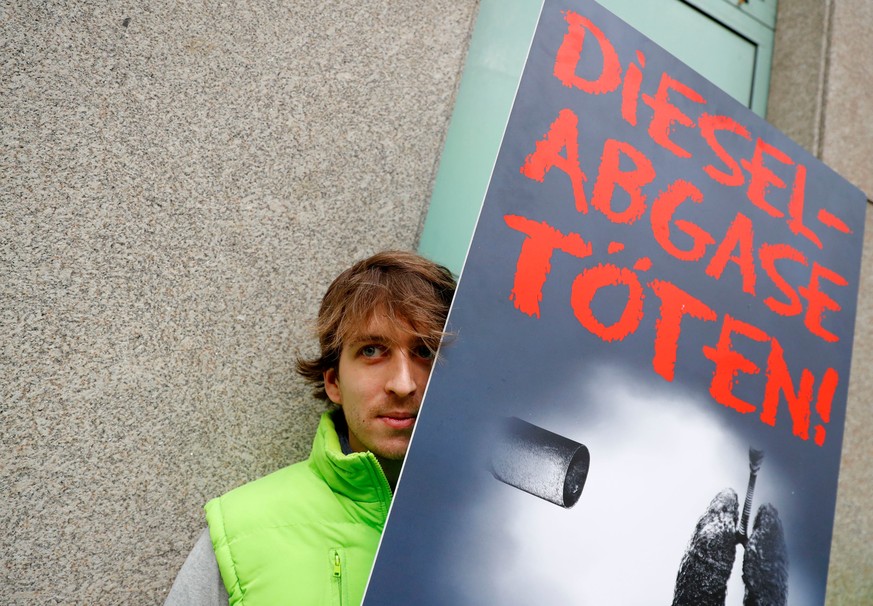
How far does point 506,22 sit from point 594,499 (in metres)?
1.89

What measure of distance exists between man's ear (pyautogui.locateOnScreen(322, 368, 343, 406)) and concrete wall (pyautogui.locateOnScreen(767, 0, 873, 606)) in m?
2.29

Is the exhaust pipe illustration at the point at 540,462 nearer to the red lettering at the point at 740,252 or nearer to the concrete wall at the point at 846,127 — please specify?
the red lettering at the point at 740,252

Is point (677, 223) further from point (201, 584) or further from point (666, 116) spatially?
point (201, 584)

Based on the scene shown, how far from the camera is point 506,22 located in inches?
103

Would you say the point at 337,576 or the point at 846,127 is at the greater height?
the point at 846,127

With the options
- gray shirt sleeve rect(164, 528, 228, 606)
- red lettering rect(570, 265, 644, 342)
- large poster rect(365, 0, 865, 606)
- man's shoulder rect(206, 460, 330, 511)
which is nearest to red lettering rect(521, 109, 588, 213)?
large poster rect(365, 0, 865, 606)

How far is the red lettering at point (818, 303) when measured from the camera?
1.90 m

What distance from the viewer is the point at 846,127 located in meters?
3.13

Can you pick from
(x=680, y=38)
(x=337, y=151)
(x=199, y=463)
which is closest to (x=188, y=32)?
(x=337, y=151)

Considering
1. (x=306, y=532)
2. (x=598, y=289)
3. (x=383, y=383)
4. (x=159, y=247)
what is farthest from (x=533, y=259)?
(x=159, y=247)

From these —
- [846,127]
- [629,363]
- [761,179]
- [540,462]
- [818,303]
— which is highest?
[846,127]

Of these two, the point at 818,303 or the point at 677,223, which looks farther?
the point at 818,303

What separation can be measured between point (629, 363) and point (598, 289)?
184 mm

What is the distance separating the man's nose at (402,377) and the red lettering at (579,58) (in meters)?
0.73
